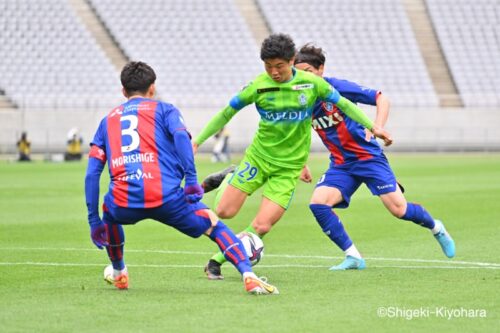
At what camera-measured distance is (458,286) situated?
26.6ft

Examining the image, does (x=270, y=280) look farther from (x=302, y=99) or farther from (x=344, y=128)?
(x=344, y=128)

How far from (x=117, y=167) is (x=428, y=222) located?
347 centimetres

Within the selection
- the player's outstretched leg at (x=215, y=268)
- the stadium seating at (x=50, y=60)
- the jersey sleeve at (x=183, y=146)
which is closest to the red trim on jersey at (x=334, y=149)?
the player's outstretched leg at (x=215, y=268)

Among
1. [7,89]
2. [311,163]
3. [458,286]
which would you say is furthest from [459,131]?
[458,286]

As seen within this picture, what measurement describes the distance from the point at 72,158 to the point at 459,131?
14.4 metres

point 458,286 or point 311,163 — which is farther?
point 311,163

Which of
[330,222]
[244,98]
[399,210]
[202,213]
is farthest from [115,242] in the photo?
[399,210]

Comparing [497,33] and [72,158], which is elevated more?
[497,33]

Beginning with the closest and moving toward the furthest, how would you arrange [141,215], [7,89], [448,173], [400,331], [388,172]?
[400,331] → [141,215] → [388,172] → [448,173] → [7,89]

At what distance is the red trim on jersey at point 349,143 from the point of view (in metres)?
9.70

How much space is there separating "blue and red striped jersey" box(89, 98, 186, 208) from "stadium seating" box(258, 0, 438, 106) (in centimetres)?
3304

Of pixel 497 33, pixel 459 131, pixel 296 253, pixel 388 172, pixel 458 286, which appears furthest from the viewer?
pixel 497 33

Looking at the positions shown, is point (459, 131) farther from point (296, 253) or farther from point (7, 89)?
point (296, 253)

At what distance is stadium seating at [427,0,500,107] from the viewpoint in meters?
41.6
